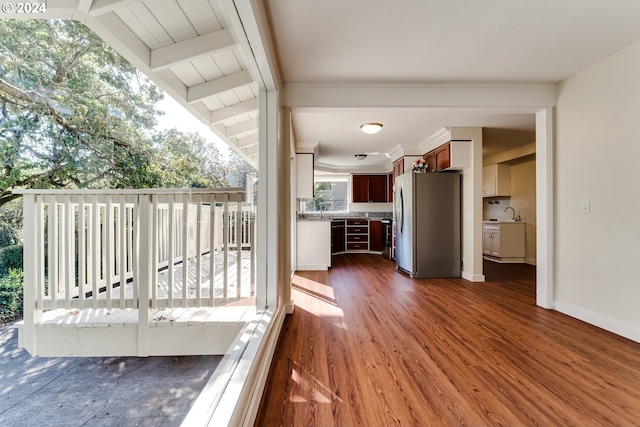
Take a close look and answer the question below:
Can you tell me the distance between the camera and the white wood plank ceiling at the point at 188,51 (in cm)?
68

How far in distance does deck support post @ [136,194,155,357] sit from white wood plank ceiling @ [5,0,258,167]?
0.40m

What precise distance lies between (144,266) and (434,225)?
3953 mm

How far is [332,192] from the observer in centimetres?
714

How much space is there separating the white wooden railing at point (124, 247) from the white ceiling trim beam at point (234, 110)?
379mm

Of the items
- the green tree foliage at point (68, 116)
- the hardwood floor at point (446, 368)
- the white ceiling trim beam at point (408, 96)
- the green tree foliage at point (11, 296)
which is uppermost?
the white ceiling trim beam at point (408, 96)

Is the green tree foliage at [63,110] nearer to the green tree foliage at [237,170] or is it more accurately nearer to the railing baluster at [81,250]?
the railing baluster at [81,250]

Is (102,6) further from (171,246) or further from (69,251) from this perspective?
(171,246)

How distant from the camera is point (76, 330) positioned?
0.68 metres

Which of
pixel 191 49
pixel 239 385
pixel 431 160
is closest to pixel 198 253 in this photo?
pixel 239 385

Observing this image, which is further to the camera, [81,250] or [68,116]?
[81,250]

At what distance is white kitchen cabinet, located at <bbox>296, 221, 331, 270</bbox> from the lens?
4.68 m

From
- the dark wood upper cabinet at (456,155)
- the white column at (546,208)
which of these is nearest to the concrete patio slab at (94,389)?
the white column at (546,208)

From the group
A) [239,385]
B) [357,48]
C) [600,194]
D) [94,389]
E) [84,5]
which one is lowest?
[239,385]

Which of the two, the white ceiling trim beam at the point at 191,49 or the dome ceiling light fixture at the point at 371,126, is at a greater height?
the dome ceiling light fixture at the point at 371,126
